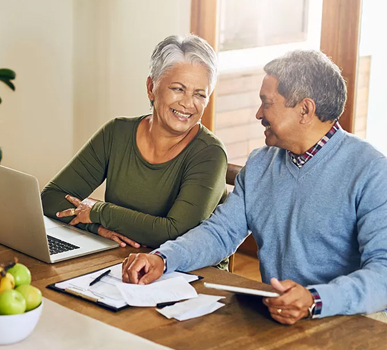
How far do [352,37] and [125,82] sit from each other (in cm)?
169

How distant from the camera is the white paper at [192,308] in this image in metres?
1.47

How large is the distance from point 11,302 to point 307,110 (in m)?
1.03


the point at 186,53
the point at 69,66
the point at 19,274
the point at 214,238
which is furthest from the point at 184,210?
the point at 69,66

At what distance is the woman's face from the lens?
7.55 feet

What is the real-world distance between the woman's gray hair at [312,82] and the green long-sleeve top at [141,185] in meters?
0.49

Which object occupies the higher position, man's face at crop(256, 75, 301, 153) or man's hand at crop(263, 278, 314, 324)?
man's face at crop(256, 75, 301, 153)

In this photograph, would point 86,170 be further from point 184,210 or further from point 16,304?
point 16,304

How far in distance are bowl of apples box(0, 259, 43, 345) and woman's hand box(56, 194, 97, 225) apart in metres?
0.91

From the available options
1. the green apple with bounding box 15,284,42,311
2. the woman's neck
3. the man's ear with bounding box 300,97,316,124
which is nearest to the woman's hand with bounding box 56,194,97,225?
the woman's neck

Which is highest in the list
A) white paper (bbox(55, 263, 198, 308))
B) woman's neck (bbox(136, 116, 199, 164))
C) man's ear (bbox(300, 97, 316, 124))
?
man's ear (bbox(300, 97, 316, 124))

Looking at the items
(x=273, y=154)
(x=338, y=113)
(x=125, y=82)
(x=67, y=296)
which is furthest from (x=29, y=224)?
(x=125, y=82)

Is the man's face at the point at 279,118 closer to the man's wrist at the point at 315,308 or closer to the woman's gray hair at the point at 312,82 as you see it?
the woman's gray hair at the point at 312,82

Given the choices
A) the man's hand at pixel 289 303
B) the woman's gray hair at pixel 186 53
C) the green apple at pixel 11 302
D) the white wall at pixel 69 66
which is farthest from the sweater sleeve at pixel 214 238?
the white wall at pixel 69 66

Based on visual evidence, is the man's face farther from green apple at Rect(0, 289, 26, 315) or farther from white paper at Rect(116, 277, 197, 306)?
green apple at Rect(0, 289, 26, 315)
